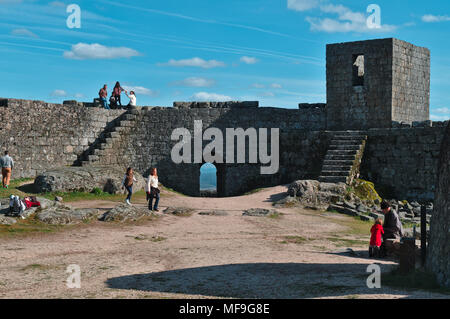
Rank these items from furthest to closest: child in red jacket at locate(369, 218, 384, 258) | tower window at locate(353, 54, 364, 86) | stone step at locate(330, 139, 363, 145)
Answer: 1. tower window at locate(353, 54, 364, 86)
2. stone step at locate(330, 139, 363, 145)
3. child in red jacket at locate(369, 218, 384, 258)

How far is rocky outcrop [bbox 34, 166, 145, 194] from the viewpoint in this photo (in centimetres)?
1723

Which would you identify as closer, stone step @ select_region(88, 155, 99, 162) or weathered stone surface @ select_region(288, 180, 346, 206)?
weathered stone surface @ select_region(288, 180, 346, 206)

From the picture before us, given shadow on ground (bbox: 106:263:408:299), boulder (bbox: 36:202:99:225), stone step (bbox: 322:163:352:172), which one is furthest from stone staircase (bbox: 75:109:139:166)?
shadow on ground (bbox: 106:263:408:299)

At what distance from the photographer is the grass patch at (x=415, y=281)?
736cm

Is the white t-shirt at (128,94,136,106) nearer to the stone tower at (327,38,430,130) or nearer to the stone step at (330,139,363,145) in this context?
the stone tower at (327,38,430,130)

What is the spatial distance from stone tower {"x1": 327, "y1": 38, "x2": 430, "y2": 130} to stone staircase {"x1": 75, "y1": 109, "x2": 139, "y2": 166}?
8.86 metres

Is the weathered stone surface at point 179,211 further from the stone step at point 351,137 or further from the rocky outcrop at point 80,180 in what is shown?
the stone step at point 351,137

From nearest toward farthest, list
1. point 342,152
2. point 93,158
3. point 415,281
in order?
point 415,281
point 342,152
point 93,158

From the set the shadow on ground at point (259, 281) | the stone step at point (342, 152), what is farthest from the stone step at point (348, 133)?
the shadow on ground at point (259, 281)

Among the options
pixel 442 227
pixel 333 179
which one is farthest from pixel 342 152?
pixel 442 227

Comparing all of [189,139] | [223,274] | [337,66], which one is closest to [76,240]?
[223,274]

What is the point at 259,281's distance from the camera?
7918mm

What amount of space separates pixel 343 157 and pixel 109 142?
9918 millimetres

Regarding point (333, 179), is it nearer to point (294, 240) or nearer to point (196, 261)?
point (294, 240)
